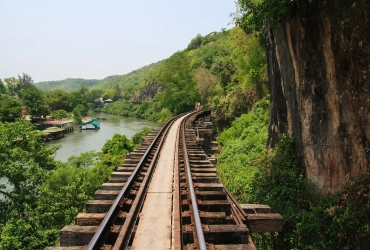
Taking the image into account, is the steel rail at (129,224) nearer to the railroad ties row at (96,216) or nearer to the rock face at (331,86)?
the railroad ties row at (96,216)

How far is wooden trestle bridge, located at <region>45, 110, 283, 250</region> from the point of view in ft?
14.0

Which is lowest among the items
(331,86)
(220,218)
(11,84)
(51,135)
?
(51,135)

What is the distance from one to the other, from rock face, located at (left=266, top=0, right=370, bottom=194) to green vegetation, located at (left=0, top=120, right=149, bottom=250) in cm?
1284

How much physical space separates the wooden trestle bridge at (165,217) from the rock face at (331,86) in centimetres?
194

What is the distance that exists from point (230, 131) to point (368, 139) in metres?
17.6

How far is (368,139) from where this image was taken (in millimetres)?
5883

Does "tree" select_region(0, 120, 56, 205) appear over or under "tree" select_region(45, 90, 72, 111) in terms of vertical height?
under

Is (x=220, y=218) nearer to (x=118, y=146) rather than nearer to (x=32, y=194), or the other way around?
(x=32, y=194)

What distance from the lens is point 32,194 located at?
1744cm

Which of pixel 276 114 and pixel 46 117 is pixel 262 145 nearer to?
pixel 276 114

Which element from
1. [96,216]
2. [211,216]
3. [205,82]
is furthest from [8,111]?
[211,216]

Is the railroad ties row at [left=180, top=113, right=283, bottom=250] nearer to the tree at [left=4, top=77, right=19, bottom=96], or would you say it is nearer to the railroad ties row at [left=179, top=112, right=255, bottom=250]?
the railroad ties row at [left=179, top=112, right=255, bottom=250]

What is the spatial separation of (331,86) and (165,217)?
4437 millimetres

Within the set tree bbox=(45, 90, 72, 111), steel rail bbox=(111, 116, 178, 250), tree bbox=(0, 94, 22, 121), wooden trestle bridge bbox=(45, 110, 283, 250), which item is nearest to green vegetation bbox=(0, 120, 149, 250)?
wooden trestle bridge bbox=(45, 110, 283, 250)
